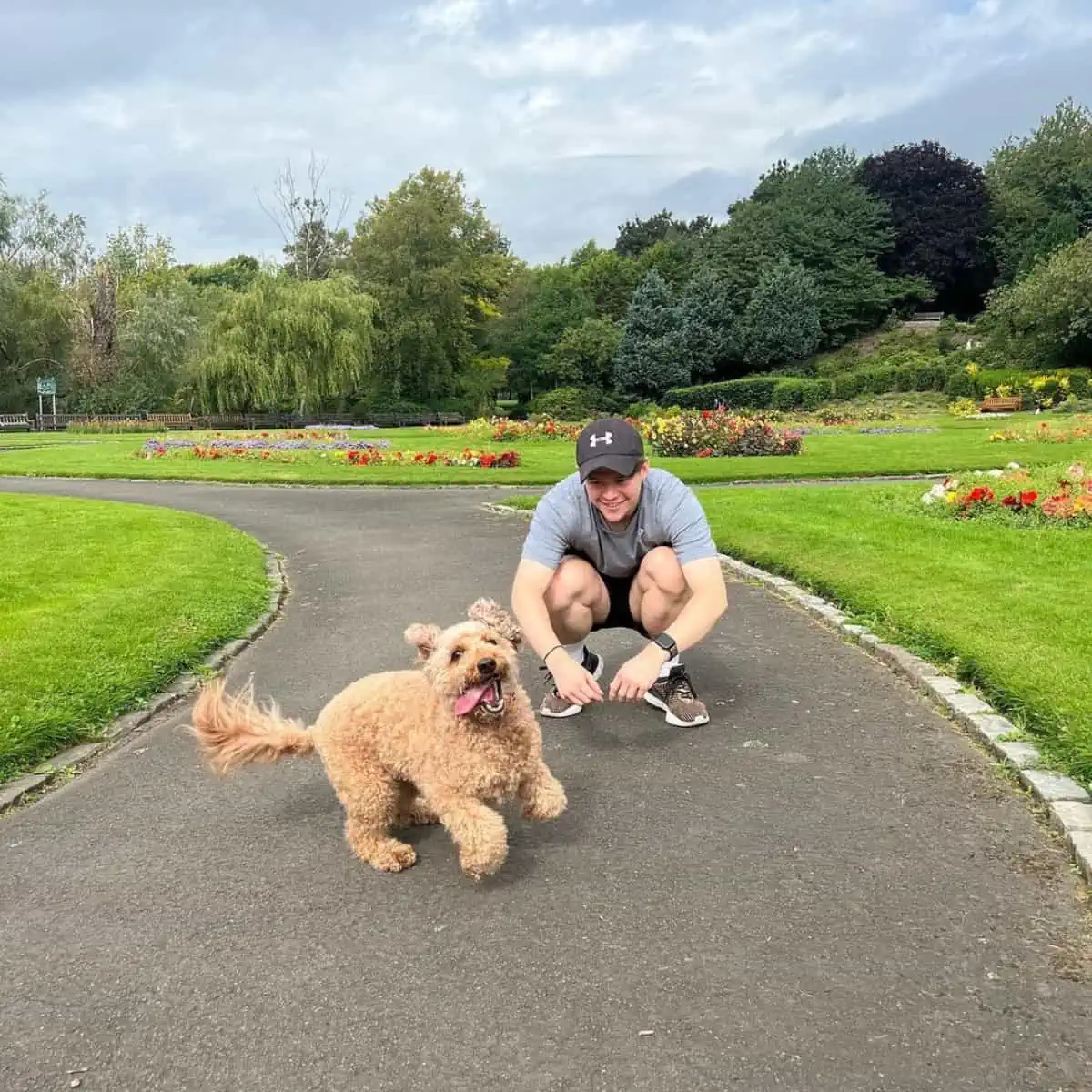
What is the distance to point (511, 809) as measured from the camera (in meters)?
4.01

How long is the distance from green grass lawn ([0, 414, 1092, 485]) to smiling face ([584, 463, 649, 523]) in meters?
12.2

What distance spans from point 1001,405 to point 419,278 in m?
33.3

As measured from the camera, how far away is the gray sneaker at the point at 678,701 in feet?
16.4

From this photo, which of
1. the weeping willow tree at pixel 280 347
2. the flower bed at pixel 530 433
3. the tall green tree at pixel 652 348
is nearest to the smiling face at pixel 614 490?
the flower bed at pixel 530 433

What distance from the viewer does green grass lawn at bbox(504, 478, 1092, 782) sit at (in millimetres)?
5026

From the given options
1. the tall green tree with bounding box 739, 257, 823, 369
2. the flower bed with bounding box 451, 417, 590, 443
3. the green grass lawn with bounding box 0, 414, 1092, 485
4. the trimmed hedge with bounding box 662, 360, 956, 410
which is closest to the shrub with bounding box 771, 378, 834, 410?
the trimmed hedge with bounding box 662, 360, 956, 410

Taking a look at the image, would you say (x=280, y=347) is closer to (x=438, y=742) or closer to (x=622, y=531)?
(x=622, y=531)

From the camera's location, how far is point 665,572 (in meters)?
4.78

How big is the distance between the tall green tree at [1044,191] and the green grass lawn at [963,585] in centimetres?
5024

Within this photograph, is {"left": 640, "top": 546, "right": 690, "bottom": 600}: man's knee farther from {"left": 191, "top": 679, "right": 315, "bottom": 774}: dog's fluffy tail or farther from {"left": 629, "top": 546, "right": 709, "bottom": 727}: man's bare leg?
{"left": 191, "top": 679, "right": 315, "bottom": 774}: dog's fluffy tail

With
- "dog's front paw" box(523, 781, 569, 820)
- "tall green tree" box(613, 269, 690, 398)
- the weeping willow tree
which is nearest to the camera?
"dog's front paw" box(523, 781, 569, 820)

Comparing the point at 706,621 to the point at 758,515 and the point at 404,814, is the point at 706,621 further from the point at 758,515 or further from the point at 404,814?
the point at 758,515

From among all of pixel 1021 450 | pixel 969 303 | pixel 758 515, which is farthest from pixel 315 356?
pixel 969 303

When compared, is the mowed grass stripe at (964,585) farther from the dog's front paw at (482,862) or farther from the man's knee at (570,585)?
the dog's front paw at (482,862)
